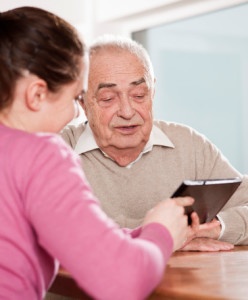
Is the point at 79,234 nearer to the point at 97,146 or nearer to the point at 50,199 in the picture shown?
the point at 50,199

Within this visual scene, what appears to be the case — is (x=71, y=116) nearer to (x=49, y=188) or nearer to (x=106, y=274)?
(x=49, y=188)

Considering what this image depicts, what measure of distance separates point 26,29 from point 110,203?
1053 millimetres

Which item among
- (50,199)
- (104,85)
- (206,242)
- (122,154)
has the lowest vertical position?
(206,242)

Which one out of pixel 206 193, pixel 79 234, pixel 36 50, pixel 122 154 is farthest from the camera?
pixel 122 154

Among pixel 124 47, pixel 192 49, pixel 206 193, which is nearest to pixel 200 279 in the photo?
pixel 206 193

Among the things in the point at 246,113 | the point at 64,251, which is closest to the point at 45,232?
the point at 64,251

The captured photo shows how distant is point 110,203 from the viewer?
2109 mm

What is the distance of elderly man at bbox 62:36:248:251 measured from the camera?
2.07 metres

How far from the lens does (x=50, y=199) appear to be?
3.39 ft

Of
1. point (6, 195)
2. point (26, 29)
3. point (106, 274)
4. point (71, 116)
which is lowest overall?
point (106, 274)

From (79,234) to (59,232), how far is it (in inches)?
1.3

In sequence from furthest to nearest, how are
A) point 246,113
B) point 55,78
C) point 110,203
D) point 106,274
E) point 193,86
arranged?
point 193,86, point 246,113, point 110,203, point 55,78, point 106,274

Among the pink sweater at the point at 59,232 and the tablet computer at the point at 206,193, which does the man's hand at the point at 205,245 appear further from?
the pink sweater at the point at 59,232

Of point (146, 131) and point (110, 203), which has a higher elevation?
point (146, 131)
